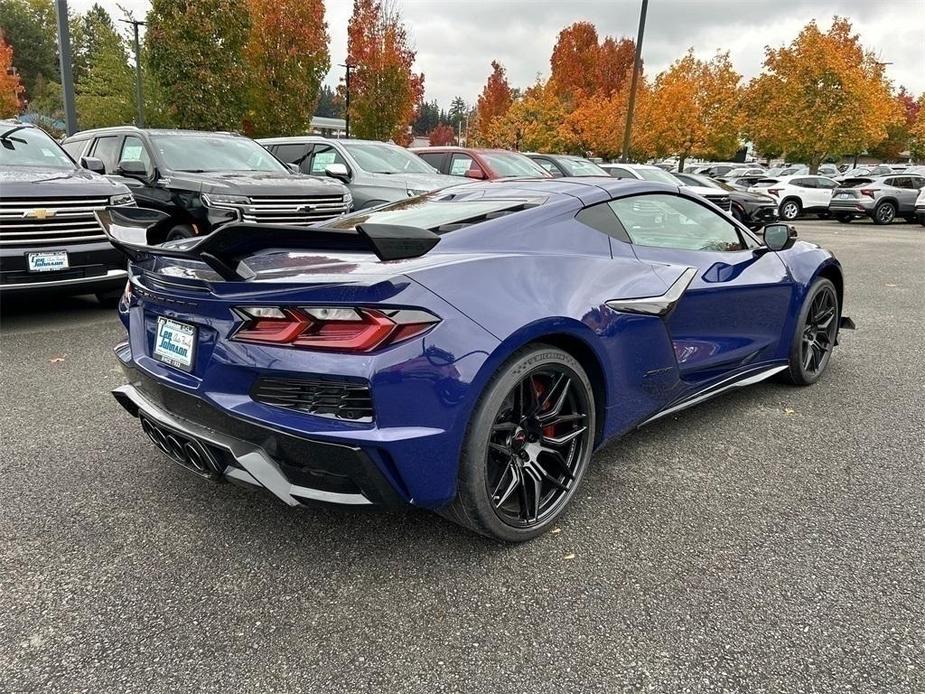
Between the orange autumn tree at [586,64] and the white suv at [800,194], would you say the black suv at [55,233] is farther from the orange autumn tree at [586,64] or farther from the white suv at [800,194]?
the orange autumn tree at [586,64]

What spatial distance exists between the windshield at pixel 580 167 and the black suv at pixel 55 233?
9886 mm

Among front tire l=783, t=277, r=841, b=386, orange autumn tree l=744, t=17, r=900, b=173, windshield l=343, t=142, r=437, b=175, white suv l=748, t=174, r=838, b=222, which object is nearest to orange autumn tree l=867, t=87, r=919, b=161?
orange autumn tree l=744, t=17, r=900, b=173

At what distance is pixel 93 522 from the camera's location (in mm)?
2701

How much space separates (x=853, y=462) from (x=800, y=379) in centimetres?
113

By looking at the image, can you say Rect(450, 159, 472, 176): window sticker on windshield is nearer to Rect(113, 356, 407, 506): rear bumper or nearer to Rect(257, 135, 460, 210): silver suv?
Rect(257, 135, 460, 210): silver suv

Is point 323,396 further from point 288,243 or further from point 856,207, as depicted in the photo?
point 856,207

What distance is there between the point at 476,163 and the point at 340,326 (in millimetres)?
9398

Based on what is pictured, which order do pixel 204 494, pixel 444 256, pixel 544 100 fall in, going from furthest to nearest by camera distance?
1. pixel 544 100
2. pixel 204 494
3. pixel 444 256

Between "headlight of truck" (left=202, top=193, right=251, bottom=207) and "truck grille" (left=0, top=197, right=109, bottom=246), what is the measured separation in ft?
3.92

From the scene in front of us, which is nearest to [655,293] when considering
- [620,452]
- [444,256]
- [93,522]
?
[620,452]

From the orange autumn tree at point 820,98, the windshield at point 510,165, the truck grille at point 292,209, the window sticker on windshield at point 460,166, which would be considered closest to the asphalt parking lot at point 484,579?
the truck grille at point 292,209

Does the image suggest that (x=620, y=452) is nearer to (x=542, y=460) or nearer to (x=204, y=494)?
(x=542, y=460)

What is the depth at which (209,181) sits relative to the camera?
7.19 metres

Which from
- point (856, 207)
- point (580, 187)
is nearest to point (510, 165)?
point (580, 187)
